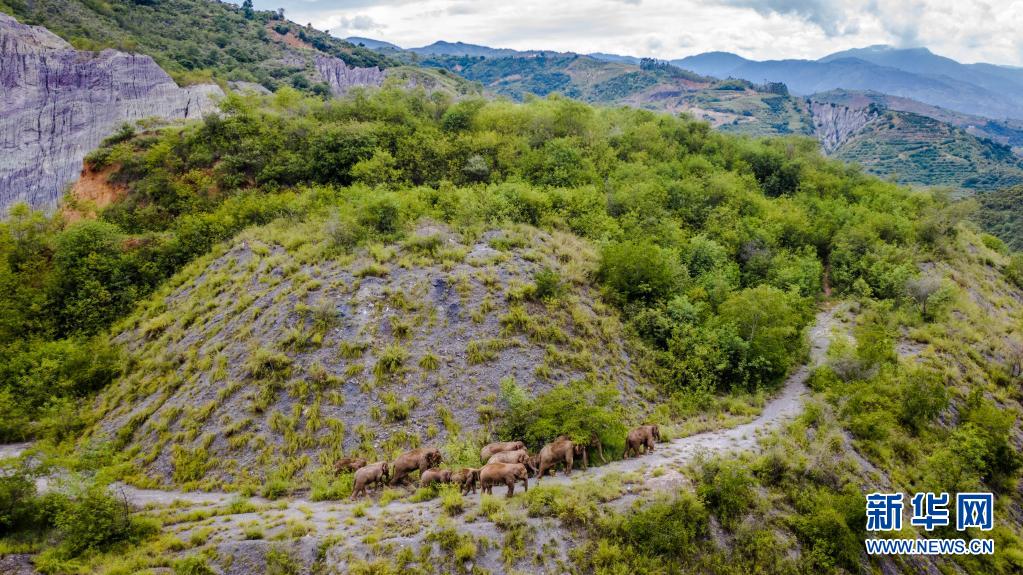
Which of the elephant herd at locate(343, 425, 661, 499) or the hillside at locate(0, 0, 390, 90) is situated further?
the hillside at locate(0, 0, 390, 90)

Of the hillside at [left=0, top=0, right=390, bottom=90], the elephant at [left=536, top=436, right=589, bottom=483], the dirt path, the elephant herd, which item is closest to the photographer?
the elephant herd

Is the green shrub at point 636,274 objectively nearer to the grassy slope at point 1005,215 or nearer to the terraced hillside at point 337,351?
the terraced hillside at point 337,351

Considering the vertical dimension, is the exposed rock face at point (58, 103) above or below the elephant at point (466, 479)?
above

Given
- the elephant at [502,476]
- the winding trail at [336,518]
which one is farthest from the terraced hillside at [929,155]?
the elephant at [502,476]

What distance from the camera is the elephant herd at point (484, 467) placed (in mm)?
12961

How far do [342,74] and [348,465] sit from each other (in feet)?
408

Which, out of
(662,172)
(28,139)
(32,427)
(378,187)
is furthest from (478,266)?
(28,139)

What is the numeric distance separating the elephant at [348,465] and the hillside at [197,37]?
202ft

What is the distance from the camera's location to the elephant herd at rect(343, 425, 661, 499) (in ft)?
42.5

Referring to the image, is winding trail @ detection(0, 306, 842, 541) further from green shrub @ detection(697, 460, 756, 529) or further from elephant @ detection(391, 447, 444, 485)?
elephant @ detection(391, 447, 444, 485)

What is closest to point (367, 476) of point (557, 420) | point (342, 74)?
point (557, 420)

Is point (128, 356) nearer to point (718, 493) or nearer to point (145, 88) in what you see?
Answer: point (718, 493)

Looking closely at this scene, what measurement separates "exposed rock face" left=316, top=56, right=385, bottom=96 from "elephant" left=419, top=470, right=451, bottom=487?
116m

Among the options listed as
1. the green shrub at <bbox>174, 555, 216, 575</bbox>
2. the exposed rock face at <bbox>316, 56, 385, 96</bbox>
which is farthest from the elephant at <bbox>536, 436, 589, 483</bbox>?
the exposed rock face at <bbox>316, 56, 385, 96</bbox>
